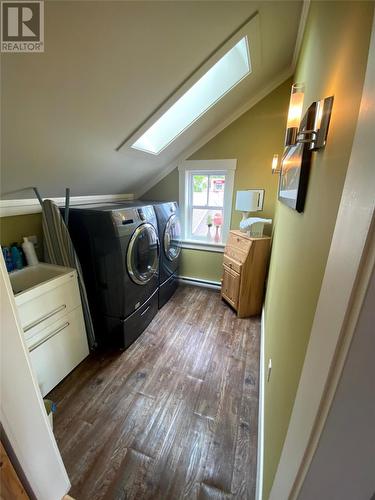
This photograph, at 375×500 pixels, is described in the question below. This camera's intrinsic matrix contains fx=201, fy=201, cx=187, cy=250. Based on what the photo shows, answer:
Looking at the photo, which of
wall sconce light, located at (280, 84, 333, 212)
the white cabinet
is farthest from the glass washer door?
wall sconce light, located at (280, 84, 333, 212)

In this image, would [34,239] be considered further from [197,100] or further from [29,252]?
[197,100]

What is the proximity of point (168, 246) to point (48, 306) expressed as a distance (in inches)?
55.4

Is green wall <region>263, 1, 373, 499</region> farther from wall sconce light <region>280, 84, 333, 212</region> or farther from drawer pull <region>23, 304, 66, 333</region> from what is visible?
drawer pull <region>23, 304, 66, 333</region>

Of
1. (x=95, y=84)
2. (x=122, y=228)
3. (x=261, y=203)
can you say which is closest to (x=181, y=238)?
(x=261, y=203)

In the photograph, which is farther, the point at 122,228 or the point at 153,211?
the point at 153,211

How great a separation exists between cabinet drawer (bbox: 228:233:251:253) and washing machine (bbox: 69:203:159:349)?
1.02 metres

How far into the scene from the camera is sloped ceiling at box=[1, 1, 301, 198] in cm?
87

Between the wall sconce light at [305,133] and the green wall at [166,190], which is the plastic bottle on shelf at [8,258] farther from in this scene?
the wall sconce light at [305,133]

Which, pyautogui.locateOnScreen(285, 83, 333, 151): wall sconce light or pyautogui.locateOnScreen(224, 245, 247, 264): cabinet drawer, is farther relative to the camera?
pyautogui.locateOnScreen(224, 245, 247, 264): cabinet drawer

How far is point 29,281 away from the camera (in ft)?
5.37

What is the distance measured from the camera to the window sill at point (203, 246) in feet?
9.42

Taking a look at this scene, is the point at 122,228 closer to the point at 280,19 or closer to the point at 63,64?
the point at 63,64

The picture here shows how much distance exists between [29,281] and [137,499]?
5.14ft

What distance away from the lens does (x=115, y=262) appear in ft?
5.44
